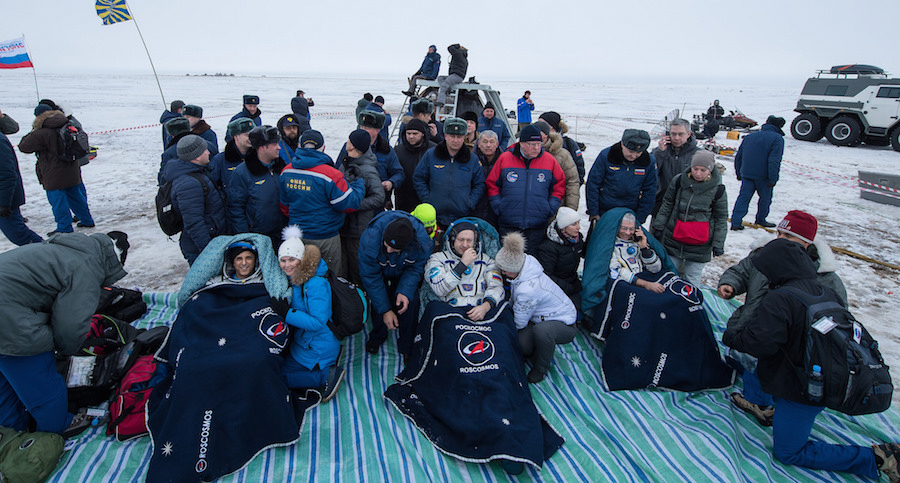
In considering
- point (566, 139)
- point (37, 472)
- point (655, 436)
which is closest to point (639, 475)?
point (655, 436)

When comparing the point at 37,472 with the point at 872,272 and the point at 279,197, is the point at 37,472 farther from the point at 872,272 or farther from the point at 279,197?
the point at 872,272

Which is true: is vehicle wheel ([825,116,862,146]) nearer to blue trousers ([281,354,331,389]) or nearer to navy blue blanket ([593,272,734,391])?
navy blue blanket ([593,272,734,391])

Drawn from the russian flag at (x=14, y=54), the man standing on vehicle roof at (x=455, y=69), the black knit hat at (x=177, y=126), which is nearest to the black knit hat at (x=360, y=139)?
the black knit hat at (x=177, y=126)

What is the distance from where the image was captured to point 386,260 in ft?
10.8

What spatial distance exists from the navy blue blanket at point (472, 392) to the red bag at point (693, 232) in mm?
2004

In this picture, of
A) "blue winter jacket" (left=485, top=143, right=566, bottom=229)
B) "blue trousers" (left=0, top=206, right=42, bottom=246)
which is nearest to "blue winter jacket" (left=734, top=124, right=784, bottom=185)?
"blue winter jacket" (left=485, top=143, right=566, bottom=229)

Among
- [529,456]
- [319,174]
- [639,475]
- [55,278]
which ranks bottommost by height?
[639,475]

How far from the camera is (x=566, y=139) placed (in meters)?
5.98

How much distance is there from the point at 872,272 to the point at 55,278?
7.77 metres

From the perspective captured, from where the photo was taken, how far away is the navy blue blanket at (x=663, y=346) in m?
3.15

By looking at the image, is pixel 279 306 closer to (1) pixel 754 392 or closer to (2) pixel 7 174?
(1) pixel 754 392

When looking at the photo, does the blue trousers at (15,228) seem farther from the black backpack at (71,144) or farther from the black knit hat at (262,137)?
the black knit hat at (262,137)

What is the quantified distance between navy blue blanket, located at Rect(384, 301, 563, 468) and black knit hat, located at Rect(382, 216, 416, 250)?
53 centimetres

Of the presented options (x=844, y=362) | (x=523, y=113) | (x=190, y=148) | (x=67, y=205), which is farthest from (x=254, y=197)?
(x=523, y=113)
